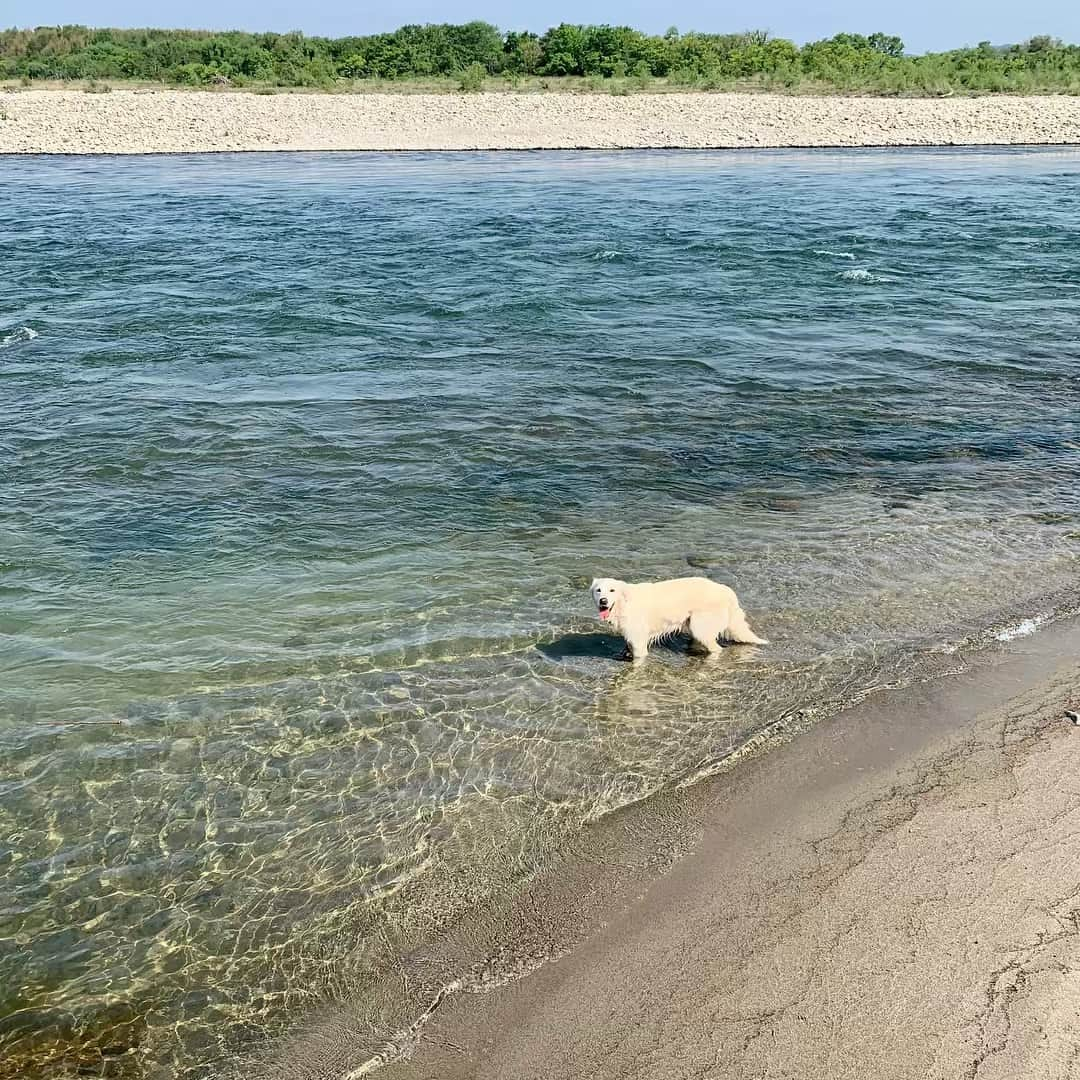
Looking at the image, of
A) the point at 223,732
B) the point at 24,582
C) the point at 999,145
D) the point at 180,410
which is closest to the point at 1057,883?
the point at 223,732

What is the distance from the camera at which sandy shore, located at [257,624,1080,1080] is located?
410 centimetres

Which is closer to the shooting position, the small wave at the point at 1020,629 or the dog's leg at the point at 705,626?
the dog's leg at the point at 705,626

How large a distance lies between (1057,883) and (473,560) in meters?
5.05

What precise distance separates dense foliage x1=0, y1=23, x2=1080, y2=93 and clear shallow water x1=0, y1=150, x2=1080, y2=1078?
149ft

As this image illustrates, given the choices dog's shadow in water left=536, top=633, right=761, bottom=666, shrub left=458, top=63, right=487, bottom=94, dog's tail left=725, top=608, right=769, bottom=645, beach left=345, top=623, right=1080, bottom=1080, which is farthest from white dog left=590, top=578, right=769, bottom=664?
shrub left=458, top=63, right=487, bottom=94

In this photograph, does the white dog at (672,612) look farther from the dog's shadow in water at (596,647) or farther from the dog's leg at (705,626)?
the dog's shadow in water at (596,647)

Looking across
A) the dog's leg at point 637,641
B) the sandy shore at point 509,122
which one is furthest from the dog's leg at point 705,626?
the sandy shore at point 509,122

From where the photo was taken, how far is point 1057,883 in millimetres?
4785

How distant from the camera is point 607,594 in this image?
268 inches

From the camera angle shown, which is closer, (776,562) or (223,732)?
(223,732)

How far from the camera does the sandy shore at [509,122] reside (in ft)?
148

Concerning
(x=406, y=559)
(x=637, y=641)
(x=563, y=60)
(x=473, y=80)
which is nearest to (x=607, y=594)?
(x=637, y=641)

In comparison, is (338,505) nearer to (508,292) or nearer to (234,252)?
(508,292)

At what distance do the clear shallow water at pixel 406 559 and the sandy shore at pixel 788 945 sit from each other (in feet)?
1.18
